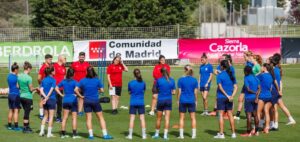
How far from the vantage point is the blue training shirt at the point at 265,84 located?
62.8 feet

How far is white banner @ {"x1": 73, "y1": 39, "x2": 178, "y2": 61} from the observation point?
45.2m

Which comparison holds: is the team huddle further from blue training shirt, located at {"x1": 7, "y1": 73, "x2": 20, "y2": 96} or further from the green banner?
the green banner

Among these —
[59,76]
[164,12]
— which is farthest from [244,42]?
[59,76]

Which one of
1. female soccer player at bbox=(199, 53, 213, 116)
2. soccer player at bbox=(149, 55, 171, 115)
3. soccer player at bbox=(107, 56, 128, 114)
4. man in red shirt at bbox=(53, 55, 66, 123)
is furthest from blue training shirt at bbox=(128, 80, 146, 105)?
soccer player at bbox=(107, 56, 128, 114)

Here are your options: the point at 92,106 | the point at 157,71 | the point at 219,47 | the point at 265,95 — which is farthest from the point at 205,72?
the point at 219,47

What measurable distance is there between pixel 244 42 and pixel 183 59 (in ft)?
13.3

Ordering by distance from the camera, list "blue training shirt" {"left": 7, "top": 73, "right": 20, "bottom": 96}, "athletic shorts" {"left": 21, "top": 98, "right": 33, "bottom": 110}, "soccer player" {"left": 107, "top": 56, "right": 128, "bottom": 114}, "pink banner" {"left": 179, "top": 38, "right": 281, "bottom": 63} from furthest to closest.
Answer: "pink banner" {"left": 179, "top": 38, "right": 281, "bottom": 63} → "soccer player" {"left": 107, "top": 56, "right": 128, "bottom": 114} → "blue training shirt" {"left": 7, "top": 73, "right": 20, "bottom": 96} → "athletic shorts" {"left": 21, "top": 98, "right": 33, "bottom": 110}

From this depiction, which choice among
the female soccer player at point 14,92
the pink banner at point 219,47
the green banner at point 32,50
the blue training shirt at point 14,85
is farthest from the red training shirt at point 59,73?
the pink banner at point 219,47

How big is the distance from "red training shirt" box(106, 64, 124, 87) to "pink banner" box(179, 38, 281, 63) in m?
23.3

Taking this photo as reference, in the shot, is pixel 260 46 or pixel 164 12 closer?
pixel 260 46

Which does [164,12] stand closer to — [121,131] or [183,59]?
[183,59]

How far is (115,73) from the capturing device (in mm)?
23500

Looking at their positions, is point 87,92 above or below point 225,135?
above

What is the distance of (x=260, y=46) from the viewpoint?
156 feet
